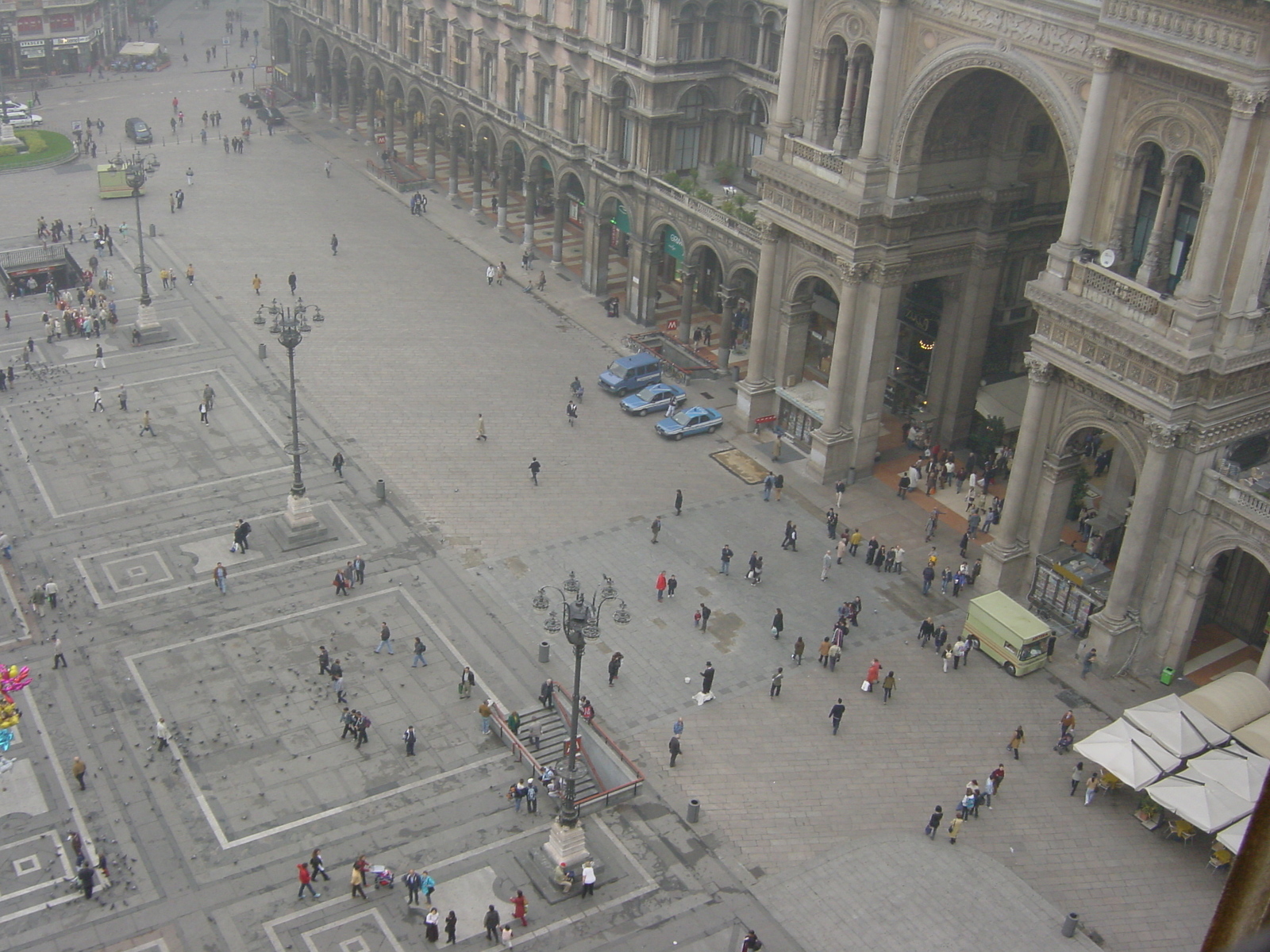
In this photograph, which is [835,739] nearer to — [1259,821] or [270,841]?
[270,841]

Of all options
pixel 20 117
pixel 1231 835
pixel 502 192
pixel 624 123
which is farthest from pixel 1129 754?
pixel 20 117

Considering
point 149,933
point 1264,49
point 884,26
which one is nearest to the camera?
point 149,933

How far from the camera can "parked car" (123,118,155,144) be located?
103 meters

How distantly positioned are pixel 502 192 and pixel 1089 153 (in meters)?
48.2

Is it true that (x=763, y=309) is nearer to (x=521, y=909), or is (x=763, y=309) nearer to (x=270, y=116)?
(x=521, y=909)

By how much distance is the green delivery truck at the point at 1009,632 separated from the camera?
50000 millimetres

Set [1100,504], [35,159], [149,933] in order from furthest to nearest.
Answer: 1. [35,159]
2. [1100,504]
3. [149,933]

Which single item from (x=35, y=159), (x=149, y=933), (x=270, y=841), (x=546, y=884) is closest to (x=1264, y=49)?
(x=546, y=884)

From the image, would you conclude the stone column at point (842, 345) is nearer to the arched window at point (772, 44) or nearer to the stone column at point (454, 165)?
the arched window at point (772, 44)

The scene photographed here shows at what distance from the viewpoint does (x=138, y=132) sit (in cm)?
10344

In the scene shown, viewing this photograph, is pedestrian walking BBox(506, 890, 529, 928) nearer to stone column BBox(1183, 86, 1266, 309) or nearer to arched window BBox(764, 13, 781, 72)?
stone column BBox(1183, 86, 1266, 309)

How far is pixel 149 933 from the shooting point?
38000 millimetres

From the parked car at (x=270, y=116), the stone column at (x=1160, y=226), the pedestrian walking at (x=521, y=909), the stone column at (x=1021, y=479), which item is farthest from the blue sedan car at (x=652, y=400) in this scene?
the parked car at (x=270, y=116)

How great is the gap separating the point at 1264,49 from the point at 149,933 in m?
40.4
